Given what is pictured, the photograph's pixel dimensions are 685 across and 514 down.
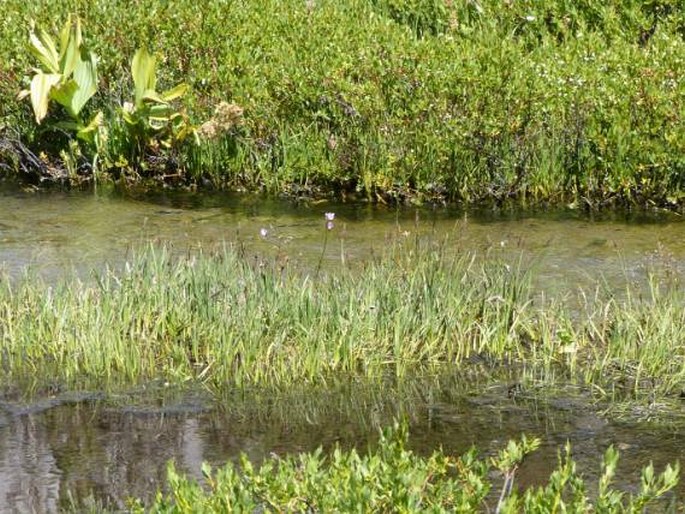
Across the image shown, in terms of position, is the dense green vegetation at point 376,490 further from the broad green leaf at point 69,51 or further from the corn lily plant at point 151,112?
the broad green leaf at point 69,51

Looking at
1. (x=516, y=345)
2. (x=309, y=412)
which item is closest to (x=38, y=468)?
(x=309, y=412)

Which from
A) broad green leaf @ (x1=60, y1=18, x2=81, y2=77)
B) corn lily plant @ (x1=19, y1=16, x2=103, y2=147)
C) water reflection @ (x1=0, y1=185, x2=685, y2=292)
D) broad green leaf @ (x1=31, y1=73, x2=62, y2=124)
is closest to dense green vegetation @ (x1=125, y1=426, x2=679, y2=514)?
water reflection @ (x1=0, y1=185, x2=685, y2=292)

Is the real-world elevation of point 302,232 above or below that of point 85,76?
below

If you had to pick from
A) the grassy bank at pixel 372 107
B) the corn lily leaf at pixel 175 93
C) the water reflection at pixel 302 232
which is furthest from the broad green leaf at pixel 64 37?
the water reflection at pixel 302 232

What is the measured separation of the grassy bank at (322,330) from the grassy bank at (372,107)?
2.90 meters

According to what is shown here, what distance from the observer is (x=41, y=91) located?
33.8 ft

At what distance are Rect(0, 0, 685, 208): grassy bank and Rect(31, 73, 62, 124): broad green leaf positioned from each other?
0.43 m

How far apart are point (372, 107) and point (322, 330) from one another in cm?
390

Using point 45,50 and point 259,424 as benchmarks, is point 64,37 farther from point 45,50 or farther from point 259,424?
point 259,424

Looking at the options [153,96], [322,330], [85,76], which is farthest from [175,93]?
[322,330]

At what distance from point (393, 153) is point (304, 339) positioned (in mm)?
3721

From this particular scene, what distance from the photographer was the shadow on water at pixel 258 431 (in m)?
5.25

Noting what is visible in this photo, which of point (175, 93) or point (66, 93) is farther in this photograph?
point (66, 93)

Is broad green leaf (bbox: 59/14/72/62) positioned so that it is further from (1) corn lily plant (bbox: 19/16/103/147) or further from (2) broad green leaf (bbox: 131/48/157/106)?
(2) broad green leaf (bbox: 131/48/157/106)
